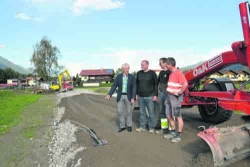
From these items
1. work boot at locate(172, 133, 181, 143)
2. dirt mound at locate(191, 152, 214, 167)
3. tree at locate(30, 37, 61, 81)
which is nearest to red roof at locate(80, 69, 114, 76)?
tree at locate(30, 37, 61, 81)

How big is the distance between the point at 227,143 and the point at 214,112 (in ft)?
11.3

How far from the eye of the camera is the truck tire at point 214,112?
721 centimetres

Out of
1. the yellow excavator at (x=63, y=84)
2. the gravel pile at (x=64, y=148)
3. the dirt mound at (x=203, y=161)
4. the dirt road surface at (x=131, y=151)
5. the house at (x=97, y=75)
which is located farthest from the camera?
the house at (x=97, y=75)

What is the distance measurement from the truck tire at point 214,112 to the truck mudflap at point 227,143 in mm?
2724

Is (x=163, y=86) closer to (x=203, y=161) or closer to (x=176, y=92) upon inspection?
(x=176, y=92)

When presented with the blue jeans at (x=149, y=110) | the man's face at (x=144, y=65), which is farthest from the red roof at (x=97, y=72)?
the man's face at (x=144, y=65)

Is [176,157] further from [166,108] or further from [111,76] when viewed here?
[111,76]

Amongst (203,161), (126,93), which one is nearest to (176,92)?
(126,93)

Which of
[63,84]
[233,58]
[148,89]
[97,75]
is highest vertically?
[97,75]

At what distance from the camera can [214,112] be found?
752 cm

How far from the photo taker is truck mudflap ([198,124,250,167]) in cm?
401

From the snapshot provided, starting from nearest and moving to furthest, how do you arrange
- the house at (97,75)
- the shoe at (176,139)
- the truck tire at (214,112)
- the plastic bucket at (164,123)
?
the shoe at (176,139) → the plastic bucket at (164,123) → the truck tire at (214,112) → the house at (97,75)

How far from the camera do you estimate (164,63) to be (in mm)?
6852

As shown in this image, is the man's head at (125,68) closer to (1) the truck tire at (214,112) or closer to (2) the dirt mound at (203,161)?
(1) the truck tire at (214,112)
